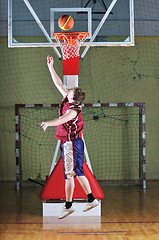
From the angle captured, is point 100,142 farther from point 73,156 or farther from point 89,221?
point 73,156

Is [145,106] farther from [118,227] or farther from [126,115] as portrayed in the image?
Result: [118,227]

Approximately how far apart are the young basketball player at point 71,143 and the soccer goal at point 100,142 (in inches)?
140

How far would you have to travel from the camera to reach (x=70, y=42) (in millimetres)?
4852

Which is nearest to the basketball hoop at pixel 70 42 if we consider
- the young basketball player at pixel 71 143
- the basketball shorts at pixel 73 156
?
the young basketball player at pixel 71 143

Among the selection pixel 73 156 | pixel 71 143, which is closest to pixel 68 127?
pixel 71 143

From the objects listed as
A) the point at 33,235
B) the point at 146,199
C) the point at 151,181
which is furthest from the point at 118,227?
the point at 151,181

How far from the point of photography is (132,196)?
695cm

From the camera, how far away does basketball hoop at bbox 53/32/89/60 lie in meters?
4.73

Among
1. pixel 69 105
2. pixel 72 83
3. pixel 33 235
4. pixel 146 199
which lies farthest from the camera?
pixel 146 199

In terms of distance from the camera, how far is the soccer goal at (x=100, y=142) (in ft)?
26.7

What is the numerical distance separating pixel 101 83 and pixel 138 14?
172 centimetres

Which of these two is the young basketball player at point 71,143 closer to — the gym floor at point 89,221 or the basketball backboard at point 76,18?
the gym floor at point 89,221

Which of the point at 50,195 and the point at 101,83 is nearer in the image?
the point at 50,195

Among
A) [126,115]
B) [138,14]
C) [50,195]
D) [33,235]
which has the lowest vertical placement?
[33,235]
